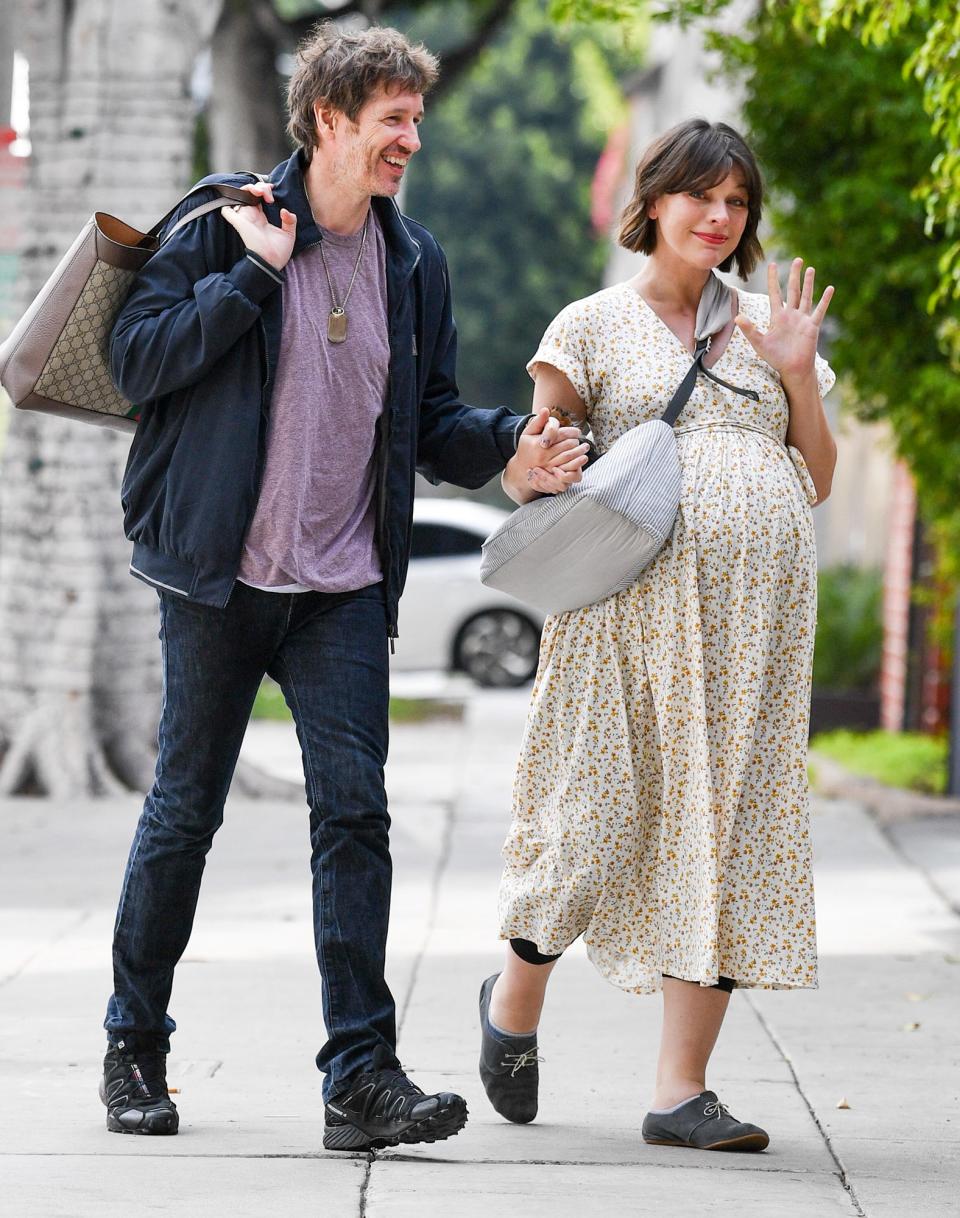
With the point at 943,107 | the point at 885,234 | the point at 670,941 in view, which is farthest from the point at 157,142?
the point at 670,941

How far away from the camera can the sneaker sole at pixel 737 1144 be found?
3844mm

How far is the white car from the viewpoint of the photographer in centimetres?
1875

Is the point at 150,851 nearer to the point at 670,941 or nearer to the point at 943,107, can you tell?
the point at 670,941

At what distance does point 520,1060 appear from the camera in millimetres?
4066

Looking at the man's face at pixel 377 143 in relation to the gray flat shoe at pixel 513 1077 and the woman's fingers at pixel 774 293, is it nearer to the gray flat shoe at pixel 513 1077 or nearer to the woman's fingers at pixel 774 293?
the woman's fingers at pixel 774 293

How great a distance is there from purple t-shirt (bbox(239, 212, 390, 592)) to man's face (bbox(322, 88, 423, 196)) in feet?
0.45

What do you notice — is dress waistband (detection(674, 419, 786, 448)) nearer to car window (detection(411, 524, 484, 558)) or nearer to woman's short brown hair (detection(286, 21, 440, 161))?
woman's short brown hair (detection(286, 21, 440, 161))

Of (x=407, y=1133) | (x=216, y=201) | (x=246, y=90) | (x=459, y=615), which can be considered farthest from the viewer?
(x=459, y=615)

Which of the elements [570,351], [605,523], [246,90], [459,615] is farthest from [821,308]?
[459,615]

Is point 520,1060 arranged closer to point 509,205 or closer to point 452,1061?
point 452,1061

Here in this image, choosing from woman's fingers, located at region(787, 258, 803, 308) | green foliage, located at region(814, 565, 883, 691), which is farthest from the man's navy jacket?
green foliage, located at region(814, 565, 883, 691)

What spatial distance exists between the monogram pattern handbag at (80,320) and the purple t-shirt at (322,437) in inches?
9.2

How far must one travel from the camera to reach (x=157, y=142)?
923cm

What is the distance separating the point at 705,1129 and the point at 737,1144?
7cm
